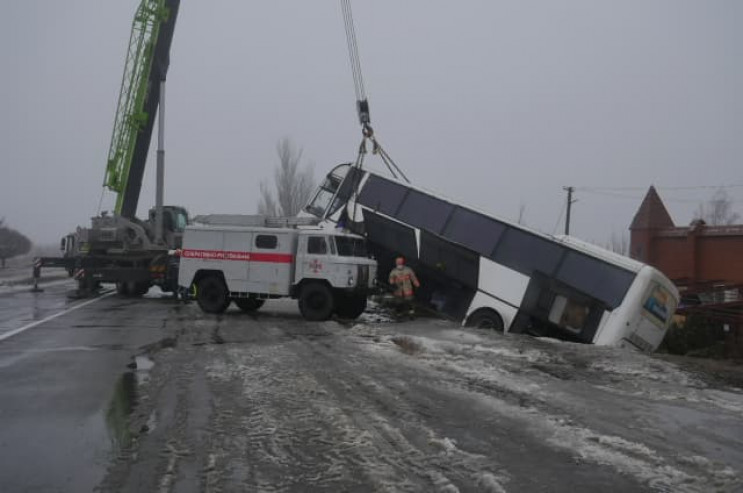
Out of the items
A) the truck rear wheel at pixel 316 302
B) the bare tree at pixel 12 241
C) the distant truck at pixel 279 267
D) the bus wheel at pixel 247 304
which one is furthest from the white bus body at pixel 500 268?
the bare tree at pixel 12 241

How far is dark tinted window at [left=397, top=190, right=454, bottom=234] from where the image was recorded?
14.6 metres

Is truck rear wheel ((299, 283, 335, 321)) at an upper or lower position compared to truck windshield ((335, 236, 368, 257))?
lower

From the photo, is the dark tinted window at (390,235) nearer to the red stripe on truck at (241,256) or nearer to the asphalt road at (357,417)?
the red stripe on truck at (241,256)

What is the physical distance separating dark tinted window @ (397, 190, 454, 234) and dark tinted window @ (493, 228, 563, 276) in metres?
1.60

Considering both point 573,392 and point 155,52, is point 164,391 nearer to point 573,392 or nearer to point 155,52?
point 573,392

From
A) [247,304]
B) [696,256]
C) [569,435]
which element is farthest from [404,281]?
[696,256]

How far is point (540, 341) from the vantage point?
1163cm

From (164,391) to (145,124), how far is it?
54.3 feet

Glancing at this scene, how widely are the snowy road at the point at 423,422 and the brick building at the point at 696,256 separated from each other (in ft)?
31.0

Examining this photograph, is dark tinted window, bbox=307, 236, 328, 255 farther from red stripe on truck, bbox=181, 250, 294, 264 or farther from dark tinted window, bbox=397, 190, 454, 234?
dark tinted window, bbox=397, 190, 454, 234

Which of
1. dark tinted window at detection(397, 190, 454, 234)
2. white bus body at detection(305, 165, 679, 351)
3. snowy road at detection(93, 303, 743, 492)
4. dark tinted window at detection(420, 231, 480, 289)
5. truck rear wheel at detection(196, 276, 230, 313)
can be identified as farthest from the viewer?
truck rear wheel at detection(196, 276, 230, 313)

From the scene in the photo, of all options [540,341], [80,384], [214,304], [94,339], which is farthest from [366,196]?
[80,384]

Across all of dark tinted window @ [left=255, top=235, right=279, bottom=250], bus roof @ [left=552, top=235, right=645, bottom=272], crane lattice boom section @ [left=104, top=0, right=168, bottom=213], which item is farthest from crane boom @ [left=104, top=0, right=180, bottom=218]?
bus roof @ [left=552, top=235, right=645, bottom=272]

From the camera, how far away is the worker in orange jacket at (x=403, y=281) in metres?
14.6
